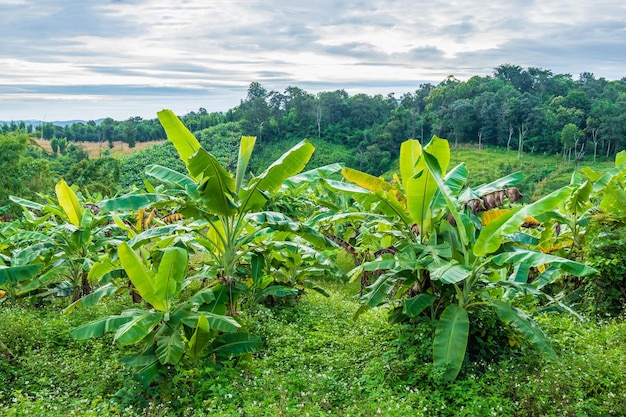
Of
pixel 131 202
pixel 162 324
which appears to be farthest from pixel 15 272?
pixel 162 324

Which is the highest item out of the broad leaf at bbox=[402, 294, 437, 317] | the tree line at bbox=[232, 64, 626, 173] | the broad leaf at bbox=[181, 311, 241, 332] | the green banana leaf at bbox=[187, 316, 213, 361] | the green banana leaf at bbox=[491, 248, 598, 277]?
the tree line at bbox=[232, 64, 626, 173]

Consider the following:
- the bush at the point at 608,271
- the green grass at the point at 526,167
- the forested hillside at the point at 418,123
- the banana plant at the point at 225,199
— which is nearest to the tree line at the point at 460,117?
the forested hillside at the point at 418,123

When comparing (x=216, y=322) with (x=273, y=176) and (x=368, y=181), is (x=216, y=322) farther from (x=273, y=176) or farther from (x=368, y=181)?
(x=368, y=181)

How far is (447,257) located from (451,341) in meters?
0.79

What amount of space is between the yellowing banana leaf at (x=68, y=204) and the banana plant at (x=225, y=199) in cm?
244

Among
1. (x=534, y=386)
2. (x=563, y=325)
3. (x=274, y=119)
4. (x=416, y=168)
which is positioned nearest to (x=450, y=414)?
(x=534, y=386)

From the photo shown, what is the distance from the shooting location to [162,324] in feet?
15.3

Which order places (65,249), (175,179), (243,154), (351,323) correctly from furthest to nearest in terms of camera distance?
(65,249) → (351,323) → (243,154) → (175,179)

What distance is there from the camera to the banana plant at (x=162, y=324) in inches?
171

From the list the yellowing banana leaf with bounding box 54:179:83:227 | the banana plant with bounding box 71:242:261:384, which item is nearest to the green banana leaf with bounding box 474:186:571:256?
the banana plant with bounding box 71:242:261:384

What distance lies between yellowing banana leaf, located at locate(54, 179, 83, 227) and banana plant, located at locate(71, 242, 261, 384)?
10.9 ft

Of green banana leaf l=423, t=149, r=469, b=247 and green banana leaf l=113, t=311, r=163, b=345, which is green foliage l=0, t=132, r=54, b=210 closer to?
green banana leaf l=113, t=311, r=163, b=345

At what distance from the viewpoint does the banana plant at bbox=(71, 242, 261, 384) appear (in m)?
4.35

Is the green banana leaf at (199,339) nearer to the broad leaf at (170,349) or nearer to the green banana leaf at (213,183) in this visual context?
the broad leaf at (170,349)
